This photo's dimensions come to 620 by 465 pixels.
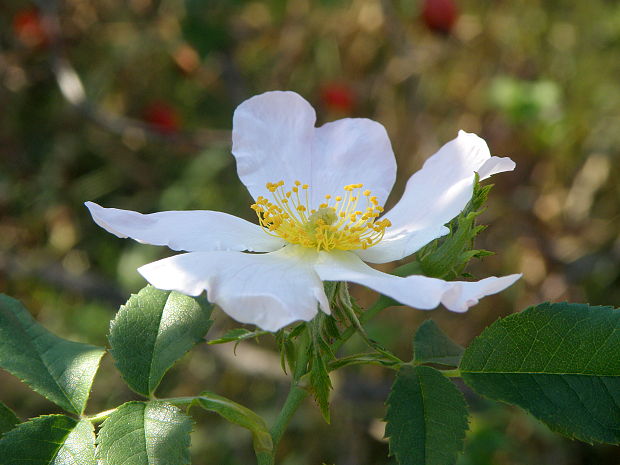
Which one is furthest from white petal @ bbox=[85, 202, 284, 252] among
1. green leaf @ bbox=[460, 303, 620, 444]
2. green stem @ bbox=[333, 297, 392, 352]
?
green leaf @ bbox=[460, 303, 620, 444]

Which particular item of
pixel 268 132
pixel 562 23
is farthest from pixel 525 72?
pixel 268 132

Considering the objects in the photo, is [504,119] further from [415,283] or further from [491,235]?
[415,283]

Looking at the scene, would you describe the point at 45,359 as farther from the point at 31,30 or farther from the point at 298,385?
the point at 31,30

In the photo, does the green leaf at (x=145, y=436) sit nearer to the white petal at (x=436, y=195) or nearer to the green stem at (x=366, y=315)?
the green stem at (x=366, y=315)

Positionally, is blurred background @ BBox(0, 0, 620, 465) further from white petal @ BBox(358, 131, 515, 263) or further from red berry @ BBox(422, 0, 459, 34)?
white petal @ BBox(358, 131, 515, 263)

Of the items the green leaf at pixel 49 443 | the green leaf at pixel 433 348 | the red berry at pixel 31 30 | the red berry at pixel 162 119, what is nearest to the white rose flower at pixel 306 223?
the green leaf at pixel 433 348

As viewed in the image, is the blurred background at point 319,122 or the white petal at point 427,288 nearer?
the white petal at point 427,288
